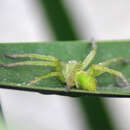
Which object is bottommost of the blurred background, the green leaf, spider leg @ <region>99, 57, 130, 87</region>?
the green leaf

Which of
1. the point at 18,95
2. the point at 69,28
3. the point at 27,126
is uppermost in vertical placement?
the point at 18,95

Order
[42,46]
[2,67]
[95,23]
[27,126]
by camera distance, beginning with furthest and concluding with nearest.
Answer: [95,23] < [42,46] < [2,67] < [27,126]

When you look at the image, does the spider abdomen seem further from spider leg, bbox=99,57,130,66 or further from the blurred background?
the blurred background

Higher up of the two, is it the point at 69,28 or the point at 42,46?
the point at 69,28

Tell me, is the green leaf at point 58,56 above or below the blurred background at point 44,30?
below

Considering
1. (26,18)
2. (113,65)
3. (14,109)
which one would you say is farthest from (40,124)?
(113,65)

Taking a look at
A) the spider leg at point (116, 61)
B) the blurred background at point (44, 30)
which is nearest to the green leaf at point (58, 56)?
the spider leg at point (116, 61)

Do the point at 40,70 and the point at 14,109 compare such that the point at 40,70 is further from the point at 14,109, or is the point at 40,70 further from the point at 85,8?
the point at 85,8

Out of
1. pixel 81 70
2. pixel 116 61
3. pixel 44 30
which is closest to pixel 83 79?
pixel 81 70

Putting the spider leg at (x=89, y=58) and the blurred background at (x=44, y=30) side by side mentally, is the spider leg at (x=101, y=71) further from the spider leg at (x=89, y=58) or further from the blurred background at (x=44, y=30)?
the blurred background at (x=44, y=30)

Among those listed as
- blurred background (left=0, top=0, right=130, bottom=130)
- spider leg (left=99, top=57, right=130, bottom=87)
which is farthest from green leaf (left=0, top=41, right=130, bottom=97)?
blurred background (left=0, top=0, right=130, bottom=130)

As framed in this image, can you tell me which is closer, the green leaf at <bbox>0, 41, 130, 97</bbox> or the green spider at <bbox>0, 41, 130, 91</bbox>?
the green leaf at <bbox>0, 41, 130, 97</bbox>
